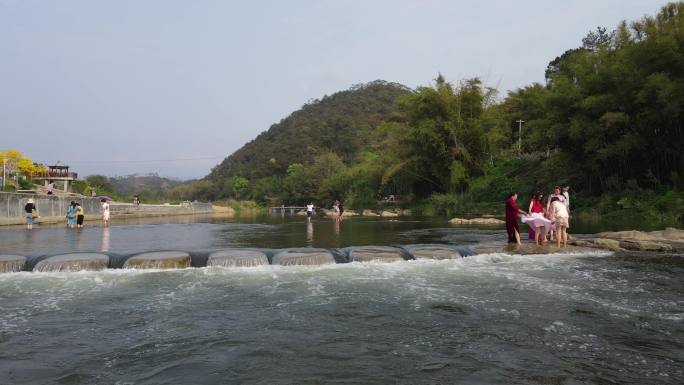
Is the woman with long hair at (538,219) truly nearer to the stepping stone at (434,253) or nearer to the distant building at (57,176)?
the stepping stone at (434,253)

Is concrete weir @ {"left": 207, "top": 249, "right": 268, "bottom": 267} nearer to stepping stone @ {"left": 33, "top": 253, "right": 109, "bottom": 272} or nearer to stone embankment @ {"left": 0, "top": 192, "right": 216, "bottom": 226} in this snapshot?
stepping stone @ {"left": 33, "top": 253, "right": 109, "bottom": 272}

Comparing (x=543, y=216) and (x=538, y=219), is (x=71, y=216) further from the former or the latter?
(x=543, y=216)

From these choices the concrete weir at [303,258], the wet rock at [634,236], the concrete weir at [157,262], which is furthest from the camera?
the wet rock at [634,236]

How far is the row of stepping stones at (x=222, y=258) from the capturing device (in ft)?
30.8

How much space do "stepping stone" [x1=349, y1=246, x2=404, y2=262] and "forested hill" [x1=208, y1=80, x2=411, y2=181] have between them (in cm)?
6602

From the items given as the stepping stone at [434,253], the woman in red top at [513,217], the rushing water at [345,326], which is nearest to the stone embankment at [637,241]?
the woman in red top at [513,217]

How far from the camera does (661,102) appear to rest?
1923 cm

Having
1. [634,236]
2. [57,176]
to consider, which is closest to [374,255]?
[634,236]

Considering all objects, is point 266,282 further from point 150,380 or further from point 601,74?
point 601,74

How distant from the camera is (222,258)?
9977mm

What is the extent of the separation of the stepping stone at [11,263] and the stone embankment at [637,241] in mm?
13068

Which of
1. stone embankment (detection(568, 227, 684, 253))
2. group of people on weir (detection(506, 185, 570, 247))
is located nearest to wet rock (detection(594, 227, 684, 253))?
stone embankment (detection(568, 227, 684, 253))

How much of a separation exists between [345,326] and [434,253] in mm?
5686

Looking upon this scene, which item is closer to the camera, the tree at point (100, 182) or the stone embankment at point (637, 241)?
the stone embankment at point (637, 241)
